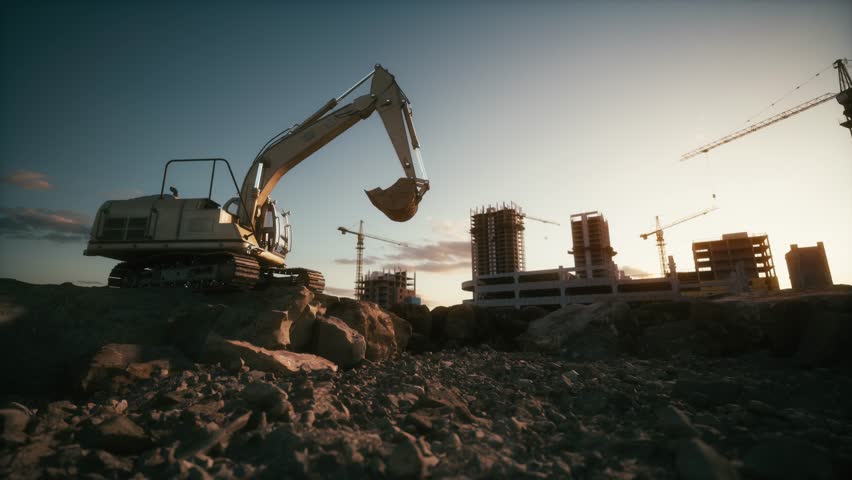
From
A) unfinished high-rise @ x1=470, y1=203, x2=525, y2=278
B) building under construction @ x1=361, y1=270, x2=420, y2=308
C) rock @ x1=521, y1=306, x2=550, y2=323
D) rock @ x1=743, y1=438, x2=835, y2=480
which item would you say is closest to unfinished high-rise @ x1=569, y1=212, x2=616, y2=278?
unfinished high-rise @ x1=470, y1=203, x2=525, y2=278

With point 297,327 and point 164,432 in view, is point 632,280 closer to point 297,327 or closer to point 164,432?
point 297,327

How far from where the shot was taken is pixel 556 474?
261cm

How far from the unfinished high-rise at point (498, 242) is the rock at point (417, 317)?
79246 millimetres

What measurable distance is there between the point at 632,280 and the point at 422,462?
4834 cm

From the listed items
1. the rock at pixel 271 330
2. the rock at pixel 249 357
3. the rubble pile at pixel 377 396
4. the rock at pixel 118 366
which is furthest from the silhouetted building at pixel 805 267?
the rock at pixel 118 366

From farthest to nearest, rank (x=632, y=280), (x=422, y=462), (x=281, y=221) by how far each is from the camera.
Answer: (x=632, y=280), (x=281, y=221), (x=422, y=462)

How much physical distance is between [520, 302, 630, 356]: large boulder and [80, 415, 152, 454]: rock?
27.8ft

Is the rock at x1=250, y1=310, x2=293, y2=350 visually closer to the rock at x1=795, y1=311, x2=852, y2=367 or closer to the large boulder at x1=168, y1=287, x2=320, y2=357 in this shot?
the large boulder at x1=168, y1=287, x2=320, y2=357

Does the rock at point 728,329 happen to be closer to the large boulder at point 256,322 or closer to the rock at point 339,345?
the rock at point 339,345

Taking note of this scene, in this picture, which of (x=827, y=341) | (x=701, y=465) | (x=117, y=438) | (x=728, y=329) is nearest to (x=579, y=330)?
(x=728, y=329)

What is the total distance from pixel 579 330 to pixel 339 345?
655cm

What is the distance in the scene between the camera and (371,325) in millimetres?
7945

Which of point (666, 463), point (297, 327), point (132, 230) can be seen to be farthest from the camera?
point (132, 230)

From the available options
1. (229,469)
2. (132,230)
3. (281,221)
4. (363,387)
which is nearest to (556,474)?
(229,469)
